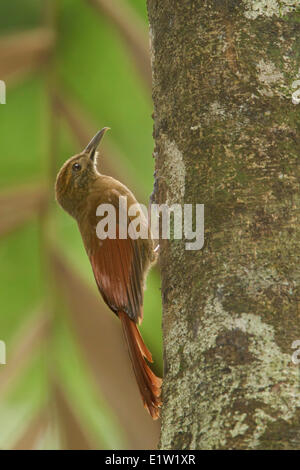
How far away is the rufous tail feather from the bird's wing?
0.23ft

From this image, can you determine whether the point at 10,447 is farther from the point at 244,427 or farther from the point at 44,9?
the point at 244,427

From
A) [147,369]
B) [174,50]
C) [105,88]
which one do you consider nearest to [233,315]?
[174,50]

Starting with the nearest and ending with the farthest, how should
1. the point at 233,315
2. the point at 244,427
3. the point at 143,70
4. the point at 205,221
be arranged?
the point at 244,427, the point at 233,315, the point at 205,221, the point at 143,70

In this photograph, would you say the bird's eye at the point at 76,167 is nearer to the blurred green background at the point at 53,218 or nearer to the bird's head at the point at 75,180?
the bird's head at the point at 75,180

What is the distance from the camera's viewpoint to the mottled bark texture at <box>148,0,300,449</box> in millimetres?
1562

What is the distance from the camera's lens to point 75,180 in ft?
12.6

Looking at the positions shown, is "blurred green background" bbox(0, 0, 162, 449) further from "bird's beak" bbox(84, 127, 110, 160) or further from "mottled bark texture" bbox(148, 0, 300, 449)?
"mottled bark texture" bbox(148, 0, 300, 449)

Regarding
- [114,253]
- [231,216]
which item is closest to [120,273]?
[114,253]

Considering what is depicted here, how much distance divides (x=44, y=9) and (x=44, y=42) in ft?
0.57

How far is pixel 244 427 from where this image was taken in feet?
4.93

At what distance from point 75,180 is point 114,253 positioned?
2.09 feet

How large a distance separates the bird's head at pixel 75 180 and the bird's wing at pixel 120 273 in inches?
16.8

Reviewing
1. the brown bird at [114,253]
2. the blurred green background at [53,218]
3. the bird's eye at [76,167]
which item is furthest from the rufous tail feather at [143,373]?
the bird's eye at [76,167]

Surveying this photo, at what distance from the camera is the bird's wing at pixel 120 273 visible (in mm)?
3160
